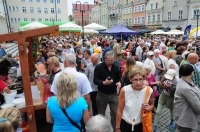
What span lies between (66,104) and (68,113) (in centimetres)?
13

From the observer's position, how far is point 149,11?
50594 millimetres

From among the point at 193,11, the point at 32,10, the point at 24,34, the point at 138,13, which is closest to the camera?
the point at 24,34

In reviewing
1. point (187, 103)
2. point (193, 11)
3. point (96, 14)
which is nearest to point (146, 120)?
point (187, 103)

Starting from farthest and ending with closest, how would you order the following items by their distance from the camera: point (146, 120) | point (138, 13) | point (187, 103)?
point (138, 13) < point (187, 103) < point (146, 120)

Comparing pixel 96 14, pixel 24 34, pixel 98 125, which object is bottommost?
pixel 98 125

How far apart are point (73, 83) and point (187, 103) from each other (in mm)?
1910

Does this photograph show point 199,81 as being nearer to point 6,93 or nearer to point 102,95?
point 102,95

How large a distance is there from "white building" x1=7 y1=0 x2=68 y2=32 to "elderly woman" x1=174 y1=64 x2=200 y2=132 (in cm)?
5891

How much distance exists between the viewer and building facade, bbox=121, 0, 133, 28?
58875 millimetres

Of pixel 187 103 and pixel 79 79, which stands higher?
pixel 79 79

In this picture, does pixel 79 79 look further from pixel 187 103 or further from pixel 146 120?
pixel 187 103

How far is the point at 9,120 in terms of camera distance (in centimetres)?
169

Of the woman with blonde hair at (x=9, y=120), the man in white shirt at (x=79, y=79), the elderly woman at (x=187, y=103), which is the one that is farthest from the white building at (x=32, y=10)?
the woman with blonde hair at (x=9, y=120)

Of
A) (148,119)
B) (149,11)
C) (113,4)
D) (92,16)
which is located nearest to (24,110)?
(148,119)
